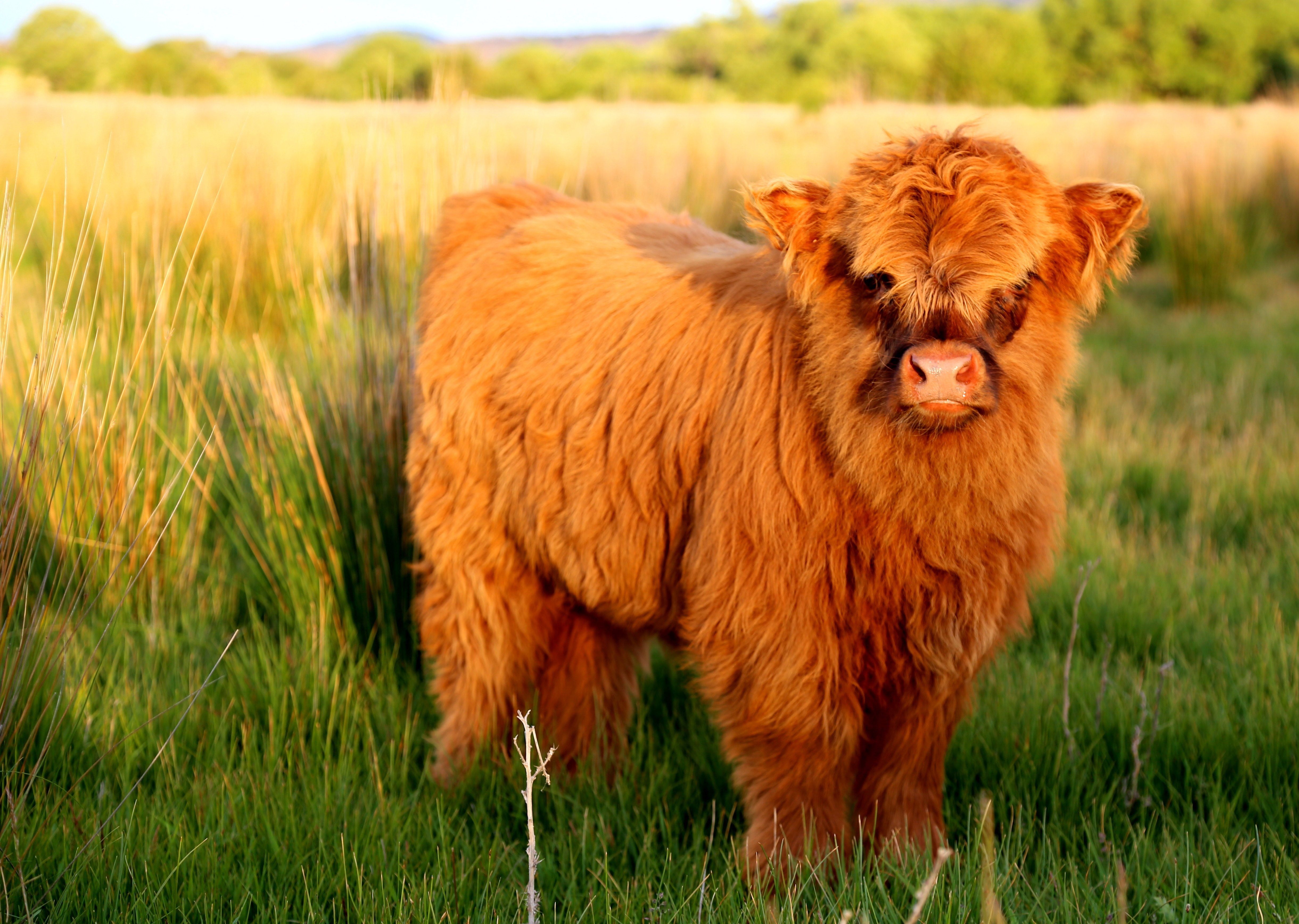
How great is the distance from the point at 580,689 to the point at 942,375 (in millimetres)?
1681

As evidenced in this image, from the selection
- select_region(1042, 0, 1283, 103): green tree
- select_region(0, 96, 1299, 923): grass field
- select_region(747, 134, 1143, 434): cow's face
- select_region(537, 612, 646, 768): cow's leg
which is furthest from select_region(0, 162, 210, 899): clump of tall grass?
select_region(1042, 0, 1283, 103): green tree

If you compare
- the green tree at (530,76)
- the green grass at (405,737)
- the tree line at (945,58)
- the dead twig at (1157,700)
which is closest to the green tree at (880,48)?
the tree line at (945,58)

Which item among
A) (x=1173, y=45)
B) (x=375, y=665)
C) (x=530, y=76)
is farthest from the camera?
(x=1173, y=45)

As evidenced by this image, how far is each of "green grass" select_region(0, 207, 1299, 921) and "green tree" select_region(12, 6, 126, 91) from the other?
43.9 ft

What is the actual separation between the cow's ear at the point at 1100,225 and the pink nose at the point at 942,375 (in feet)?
1.61

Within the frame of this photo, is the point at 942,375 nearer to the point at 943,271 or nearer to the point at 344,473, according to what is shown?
the point at 943,271

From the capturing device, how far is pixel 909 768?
8.70 ft

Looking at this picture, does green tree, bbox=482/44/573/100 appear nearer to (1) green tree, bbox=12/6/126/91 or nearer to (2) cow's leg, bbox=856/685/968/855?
(1) green tree, bbox=12/6/126/91

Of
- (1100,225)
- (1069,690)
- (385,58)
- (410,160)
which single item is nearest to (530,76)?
(385,58)

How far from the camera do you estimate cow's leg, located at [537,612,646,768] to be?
331 cm

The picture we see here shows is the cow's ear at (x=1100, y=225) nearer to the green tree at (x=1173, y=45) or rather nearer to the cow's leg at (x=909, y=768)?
the cow's leg at (x=909, y=768)

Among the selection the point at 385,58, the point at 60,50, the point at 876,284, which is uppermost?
the point at 385,58

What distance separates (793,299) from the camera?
8.27 feet

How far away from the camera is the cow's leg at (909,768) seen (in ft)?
8.52
